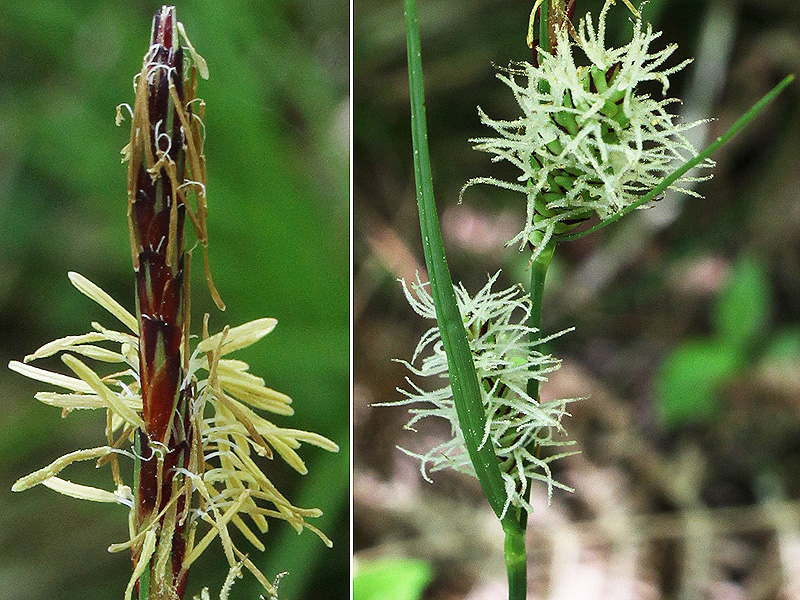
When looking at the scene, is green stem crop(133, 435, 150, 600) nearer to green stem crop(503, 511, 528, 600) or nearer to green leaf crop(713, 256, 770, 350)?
green stem crop(503, 511, 528, 600)

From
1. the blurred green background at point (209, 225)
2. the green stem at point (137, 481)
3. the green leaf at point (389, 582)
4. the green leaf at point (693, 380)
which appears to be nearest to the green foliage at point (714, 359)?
the green leaf at point (693, 380)

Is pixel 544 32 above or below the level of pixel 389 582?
above

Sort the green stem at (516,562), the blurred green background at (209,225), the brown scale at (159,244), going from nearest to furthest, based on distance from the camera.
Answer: the brown scale at (159,244), the green stem at (516,562), the blurred green background at (209,225)

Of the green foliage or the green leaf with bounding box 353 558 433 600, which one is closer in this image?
the green leaf with bounding box 353 558 433 600

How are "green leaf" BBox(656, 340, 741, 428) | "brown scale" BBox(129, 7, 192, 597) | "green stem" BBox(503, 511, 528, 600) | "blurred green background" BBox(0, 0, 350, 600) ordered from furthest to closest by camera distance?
1. "green leaf" BBox(656, 340, 741, 428)
2. "blurred green background" BBox(0, 0, 350, 600)
3. "green stem" BBox(503, 511, 528, 600)
4. "brown scale" BBox(129, 7, 192, 597)

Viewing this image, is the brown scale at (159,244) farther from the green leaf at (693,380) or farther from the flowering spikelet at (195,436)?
the green leaf at (693,380)

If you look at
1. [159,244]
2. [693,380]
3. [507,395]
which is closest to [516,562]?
[507,395]

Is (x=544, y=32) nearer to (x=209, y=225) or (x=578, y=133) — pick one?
(x=578, y=133)

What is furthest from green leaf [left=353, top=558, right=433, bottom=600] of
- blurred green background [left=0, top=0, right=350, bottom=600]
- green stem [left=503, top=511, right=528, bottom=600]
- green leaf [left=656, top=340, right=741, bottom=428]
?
green leaf [left=656, top=340, right=741, bottom=428]
